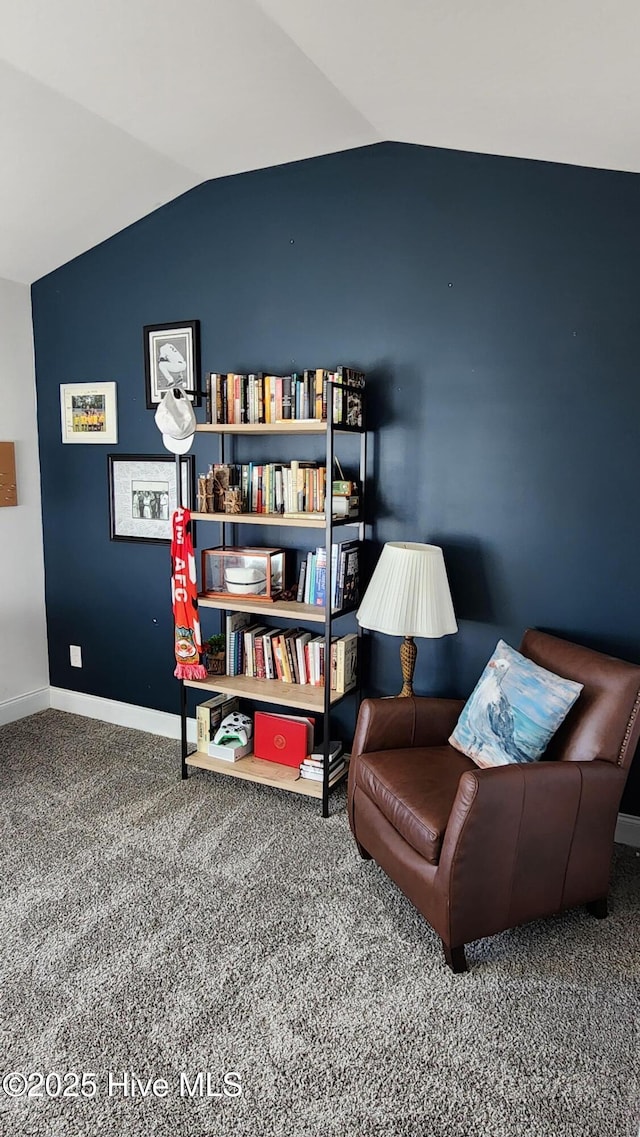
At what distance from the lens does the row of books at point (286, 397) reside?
276 cm

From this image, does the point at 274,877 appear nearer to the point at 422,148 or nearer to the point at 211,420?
the point at 211,420

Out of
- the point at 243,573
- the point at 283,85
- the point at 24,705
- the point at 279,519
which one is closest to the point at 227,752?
the point at 243,573

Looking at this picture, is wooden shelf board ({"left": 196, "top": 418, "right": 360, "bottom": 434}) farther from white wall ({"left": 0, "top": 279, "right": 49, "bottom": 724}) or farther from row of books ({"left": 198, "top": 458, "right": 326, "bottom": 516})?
white wall ({"left": 0, "top": 279, "right": 49, "bottom": 724})

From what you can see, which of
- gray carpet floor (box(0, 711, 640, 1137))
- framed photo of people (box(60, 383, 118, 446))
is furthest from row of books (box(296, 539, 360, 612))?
framed photo of people (box(60, 383, 118, 446))

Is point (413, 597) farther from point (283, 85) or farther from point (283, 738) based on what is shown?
point (283, 85)

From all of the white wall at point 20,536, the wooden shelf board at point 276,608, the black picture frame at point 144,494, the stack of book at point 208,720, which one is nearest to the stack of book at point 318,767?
the stack of book at point 208,720

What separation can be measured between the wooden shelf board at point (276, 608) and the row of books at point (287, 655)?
0.14 metres

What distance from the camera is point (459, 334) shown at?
2.77 m

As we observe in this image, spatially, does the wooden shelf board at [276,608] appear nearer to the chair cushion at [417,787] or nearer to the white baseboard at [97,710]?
the chair cushion at [417,787]

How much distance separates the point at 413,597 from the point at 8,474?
2450 millimetres

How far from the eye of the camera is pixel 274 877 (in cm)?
246

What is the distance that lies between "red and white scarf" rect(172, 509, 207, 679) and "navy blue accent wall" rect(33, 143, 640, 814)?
1.91ft

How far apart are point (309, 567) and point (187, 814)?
1.17 metres

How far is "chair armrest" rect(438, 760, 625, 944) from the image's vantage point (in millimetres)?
1895
